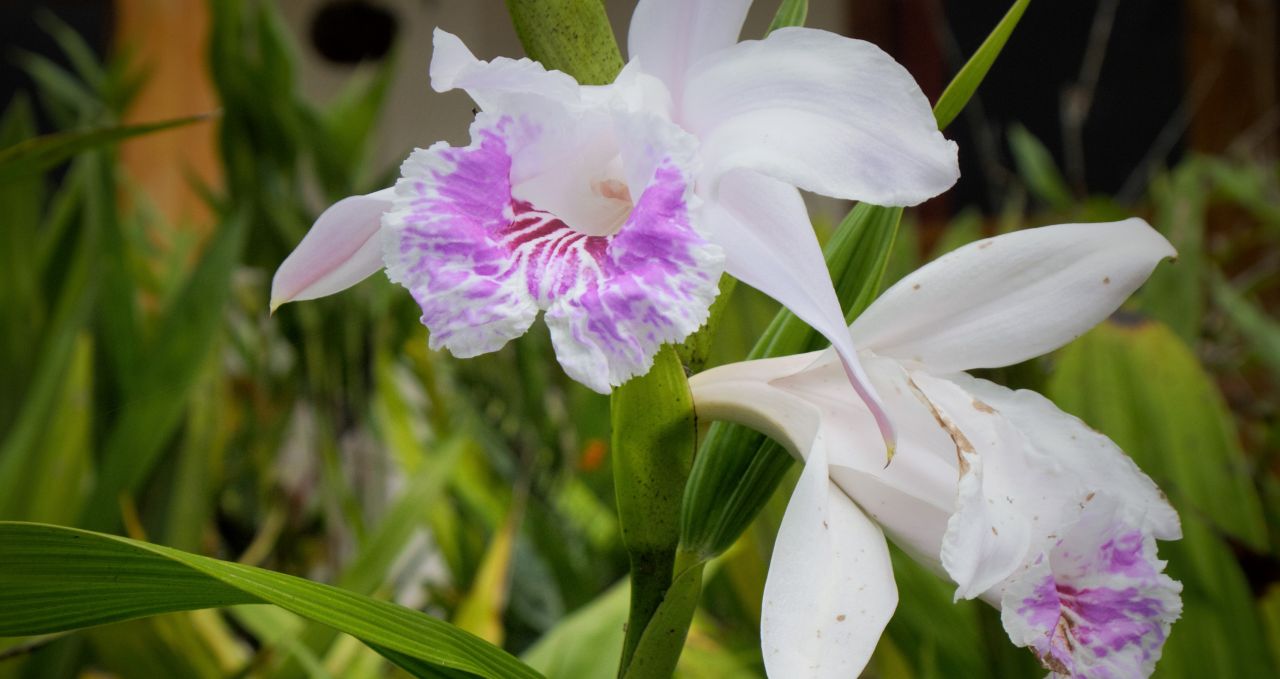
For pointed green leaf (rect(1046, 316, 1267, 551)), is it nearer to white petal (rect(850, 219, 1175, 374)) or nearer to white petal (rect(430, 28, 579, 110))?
white petal (rect(850, 219, 1175, 374))

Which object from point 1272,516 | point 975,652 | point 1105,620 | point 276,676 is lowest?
point 1272,516

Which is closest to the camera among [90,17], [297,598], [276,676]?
[297,598]

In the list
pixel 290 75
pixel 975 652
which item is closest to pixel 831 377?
A: pixel 975 652

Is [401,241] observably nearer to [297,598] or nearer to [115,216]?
[297,598]

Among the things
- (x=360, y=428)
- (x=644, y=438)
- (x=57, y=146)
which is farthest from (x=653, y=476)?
(x=360, y=428)

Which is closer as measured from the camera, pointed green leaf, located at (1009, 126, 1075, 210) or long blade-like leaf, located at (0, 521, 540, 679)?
long blade-like leaf, located at (0, 521, 540, 679)

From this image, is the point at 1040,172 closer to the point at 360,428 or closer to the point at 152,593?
the point at 360,428

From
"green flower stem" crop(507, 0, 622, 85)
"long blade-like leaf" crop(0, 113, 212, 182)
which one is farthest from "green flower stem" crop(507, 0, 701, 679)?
"long blade-like leaf" crop(0, 113, 212, 182)
